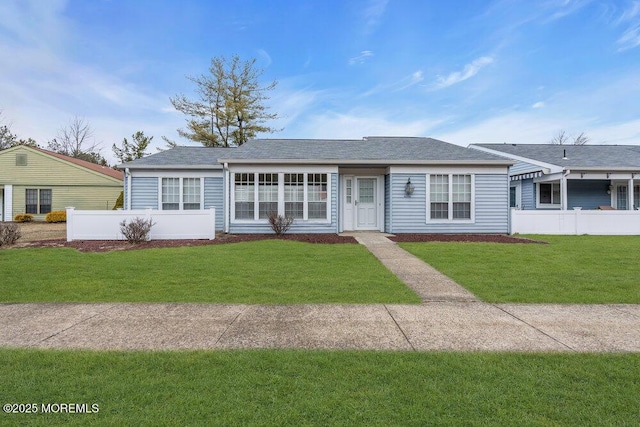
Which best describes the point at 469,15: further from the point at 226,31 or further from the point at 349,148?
the point at 226,31

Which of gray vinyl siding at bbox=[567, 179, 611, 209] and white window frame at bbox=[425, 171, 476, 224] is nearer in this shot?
A: white window frame at bbox=[425, 171, 476, 224]

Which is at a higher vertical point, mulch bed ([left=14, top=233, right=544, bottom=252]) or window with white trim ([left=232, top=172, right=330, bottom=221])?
window with white trim ([left=232, top=172, right=330, bottom=221])

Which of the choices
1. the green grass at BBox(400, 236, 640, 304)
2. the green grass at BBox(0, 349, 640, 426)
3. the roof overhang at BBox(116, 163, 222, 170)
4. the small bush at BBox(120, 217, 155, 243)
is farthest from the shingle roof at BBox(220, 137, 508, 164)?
the green grass at BBox(0, 349, 640, 426)

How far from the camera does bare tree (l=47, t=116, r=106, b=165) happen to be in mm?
35781

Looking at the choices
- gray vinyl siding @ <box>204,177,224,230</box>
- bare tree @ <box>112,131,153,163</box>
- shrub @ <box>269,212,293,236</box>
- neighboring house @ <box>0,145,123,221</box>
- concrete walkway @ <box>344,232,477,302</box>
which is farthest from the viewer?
bare tree @ <box>112,131,153,163</box>

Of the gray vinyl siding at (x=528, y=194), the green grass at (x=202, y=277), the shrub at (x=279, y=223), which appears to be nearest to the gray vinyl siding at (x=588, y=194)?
the gray vinyl siding at (x=528, y=194)

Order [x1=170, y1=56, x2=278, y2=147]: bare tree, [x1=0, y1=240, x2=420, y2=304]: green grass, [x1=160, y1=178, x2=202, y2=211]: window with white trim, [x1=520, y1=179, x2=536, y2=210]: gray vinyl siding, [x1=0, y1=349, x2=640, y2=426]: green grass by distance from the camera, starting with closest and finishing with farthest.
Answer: [x1=0, y1=349, x2=640, y2=426]: green grass < [x1=0, y1=240, x2=420, y2=304]: green grass < [x1=160, y1=178, x2=202, y2=211]: window with white trim < [x1=520, y1=179, x2=536, y2=210]: gray vinyl siding < [x1=170, y1=56, x2=278, y2=147]: bare tree

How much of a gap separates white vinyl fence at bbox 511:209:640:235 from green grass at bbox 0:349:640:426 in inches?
472

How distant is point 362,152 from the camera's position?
1401 centimetres

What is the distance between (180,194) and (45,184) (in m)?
14.3

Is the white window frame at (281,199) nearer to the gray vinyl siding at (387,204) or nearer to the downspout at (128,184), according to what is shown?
the gray vinyl siding at (387,204)

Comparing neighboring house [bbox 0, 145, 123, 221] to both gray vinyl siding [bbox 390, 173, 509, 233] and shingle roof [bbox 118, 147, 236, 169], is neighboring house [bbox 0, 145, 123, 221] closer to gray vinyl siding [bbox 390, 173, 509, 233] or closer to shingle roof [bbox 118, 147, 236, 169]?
shingle roof [bbox 118, 147, 236, 169]

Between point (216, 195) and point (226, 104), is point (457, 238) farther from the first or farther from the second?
point (226, 104)

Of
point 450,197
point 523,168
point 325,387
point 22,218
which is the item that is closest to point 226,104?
point 22,218
